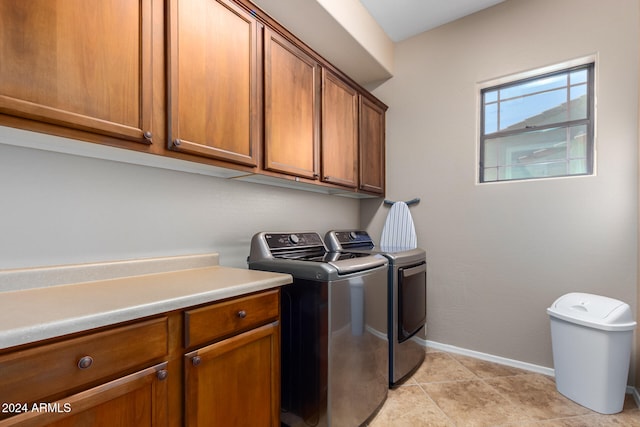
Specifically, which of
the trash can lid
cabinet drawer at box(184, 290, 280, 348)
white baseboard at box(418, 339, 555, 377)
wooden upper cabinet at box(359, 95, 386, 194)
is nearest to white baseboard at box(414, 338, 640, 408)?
white baseboard at box(418, 339, 555, 377)

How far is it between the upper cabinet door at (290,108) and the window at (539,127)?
156 cm

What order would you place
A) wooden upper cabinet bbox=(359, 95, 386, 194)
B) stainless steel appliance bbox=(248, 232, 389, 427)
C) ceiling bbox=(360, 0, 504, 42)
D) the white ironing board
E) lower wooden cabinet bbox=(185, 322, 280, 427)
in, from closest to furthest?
lower wooden cabinet bbox=(185, 322, 280, 427)
stainless steel appliance bbox=(248, 232, 389, 427)
ceiling bbox=(360, 0, 504, 42)
wooden upper cabinet bbox=(359, 95, 386, 194)
the white ironing board

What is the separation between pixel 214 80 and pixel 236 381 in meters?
1.32

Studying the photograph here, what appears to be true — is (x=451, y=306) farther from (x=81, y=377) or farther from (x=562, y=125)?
(x=81, y=377)

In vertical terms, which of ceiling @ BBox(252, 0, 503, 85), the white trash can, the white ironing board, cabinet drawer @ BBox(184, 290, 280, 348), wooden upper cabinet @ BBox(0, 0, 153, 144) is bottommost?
the white trash can

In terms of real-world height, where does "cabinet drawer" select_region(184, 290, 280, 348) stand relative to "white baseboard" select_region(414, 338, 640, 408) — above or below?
above

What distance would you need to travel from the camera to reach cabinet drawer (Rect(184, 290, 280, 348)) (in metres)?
1.06

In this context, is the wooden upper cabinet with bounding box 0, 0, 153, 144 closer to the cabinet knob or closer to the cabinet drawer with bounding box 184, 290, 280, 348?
the cabinet drawer with bounding box 184, 290, 280, 348

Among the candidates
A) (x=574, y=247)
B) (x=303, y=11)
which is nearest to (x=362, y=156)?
(x=303, y=11)

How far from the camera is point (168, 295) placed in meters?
1.04

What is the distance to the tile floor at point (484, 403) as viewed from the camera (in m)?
1.73

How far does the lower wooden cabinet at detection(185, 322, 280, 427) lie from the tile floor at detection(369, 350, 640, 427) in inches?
29.8

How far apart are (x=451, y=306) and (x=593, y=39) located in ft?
7.34

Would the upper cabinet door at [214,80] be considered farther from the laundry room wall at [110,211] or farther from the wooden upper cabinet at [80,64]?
the laundry room wall at [110,211]
